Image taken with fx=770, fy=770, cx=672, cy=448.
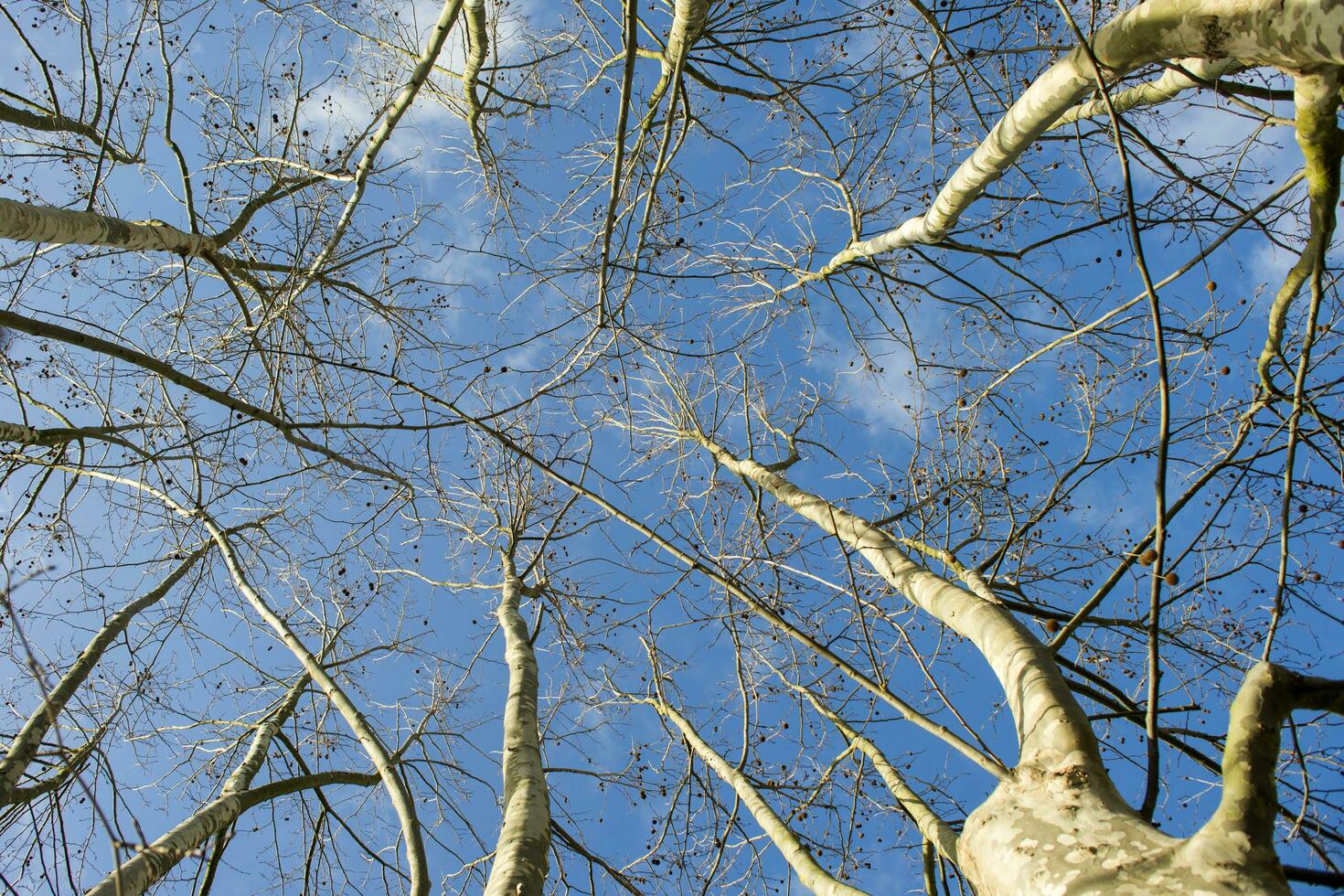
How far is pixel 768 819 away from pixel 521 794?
157 centimetres

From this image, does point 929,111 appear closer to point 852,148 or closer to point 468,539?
point 852,148

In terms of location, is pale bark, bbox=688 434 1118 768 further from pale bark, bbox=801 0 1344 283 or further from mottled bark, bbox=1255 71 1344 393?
pale bark, bbox=801 0 1344 283

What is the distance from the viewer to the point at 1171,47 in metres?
2.09

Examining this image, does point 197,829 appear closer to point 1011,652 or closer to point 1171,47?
point 1011,652

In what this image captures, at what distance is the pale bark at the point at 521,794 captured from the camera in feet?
7.81

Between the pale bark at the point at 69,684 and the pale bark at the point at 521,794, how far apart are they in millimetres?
1838

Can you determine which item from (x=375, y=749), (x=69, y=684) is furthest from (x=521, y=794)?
(x=69, y=684)

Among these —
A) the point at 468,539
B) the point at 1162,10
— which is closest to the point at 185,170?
the point at 468,539

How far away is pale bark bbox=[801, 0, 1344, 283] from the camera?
1.62 meters

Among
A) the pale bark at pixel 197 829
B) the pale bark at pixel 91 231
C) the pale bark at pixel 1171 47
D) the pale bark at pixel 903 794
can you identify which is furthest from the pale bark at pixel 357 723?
the pale bark at pixel 1171 47

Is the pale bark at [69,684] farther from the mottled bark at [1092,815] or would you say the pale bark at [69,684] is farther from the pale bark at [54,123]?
the mottled bark at [1092,815]

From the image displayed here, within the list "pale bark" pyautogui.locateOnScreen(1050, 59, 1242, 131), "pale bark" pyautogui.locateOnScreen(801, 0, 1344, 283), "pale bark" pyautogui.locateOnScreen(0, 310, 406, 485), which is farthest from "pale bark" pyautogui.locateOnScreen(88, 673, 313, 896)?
"pale bark" pyautogui.locateOnScreen(1050, 59, 1242, 131)

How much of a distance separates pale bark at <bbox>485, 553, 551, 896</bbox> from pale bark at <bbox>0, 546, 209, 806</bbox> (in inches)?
72.4

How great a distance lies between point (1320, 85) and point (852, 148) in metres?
3.37
